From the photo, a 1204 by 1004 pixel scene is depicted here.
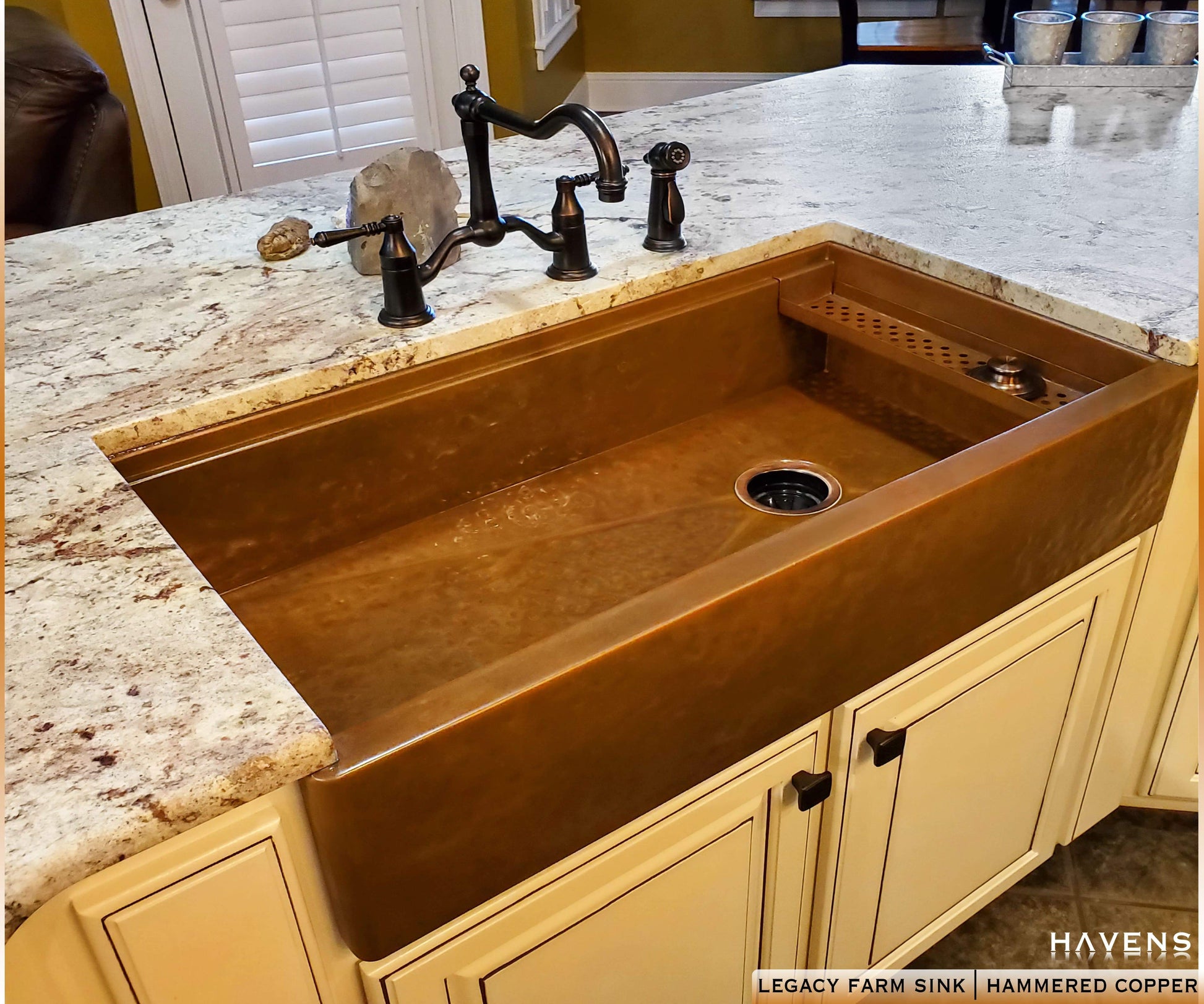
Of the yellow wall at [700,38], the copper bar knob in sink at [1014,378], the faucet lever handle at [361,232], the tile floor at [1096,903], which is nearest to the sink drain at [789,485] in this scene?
the copper bar knob in sink at [1014,378]

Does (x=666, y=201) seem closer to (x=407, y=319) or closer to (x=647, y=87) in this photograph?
(x=407, y=319)

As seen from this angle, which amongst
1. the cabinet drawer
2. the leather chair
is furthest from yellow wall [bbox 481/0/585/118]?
the cabinet drawer

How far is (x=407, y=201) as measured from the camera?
1.15 m

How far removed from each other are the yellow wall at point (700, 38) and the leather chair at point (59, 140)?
269 cm

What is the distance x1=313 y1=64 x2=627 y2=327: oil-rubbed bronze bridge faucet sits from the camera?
102 cm

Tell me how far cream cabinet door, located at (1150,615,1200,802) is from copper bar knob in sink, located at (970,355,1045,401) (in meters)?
0.37

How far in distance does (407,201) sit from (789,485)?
55 centimetres

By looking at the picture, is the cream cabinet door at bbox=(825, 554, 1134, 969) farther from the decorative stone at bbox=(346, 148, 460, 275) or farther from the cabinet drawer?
the decorative stone at bbox=(346, 148, 460, 275)

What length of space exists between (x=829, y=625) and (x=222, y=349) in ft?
2.17

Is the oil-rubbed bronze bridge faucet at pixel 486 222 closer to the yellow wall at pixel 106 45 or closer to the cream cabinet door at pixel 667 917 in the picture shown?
the cream cabinet door at pixel 667 917

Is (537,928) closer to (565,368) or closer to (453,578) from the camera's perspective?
(453,578)

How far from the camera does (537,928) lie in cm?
80

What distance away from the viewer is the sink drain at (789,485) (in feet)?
3.90

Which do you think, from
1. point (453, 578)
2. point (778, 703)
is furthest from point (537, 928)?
point (453, 578)
